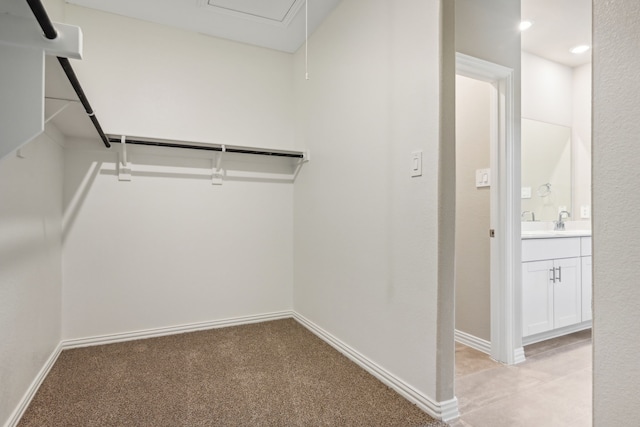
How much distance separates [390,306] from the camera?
1825 mm

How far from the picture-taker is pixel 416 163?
1.65 meters

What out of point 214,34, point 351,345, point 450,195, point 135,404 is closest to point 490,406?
point 351,345

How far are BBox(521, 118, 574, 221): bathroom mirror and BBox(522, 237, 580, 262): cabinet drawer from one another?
53 cm

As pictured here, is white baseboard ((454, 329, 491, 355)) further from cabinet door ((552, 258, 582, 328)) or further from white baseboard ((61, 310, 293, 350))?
white baseboard ((61, 310, 293, 350))

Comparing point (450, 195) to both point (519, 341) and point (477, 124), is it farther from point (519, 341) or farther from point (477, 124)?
point (519, 341)

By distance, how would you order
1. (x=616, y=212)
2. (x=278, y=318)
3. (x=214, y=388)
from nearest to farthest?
(x=616, y=212) → (x=214, y=388) → (x=278, y=318)

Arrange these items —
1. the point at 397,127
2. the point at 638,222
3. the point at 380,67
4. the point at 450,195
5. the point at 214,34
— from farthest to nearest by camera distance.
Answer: the point at 214,34 → the point at 380,67 → the point at 397,127 → the point at 450,195 → the point at 638,222

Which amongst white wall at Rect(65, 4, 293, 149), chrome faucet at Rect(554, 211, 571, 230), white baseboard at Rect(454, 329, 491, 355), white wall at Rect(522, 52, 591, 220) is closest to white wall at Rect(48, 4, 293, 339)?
white wall at Rect(65, 4, 293, 149)

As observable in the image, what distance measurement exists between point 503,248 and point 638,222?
55.1 inches

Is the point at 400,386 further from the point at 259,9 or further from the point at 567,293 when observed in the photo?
the point at 259,9

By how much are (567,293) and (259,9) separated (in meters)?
3.13

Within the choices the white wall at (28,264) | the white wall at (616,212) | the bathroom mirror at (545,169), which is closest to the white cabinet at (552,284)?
the bathroom mirror at (545,169)

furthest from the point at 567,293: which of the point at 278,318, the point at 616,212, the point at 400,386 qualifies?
the point at 278,318

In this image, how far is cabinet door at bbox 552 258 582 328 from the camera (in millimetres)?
2523
